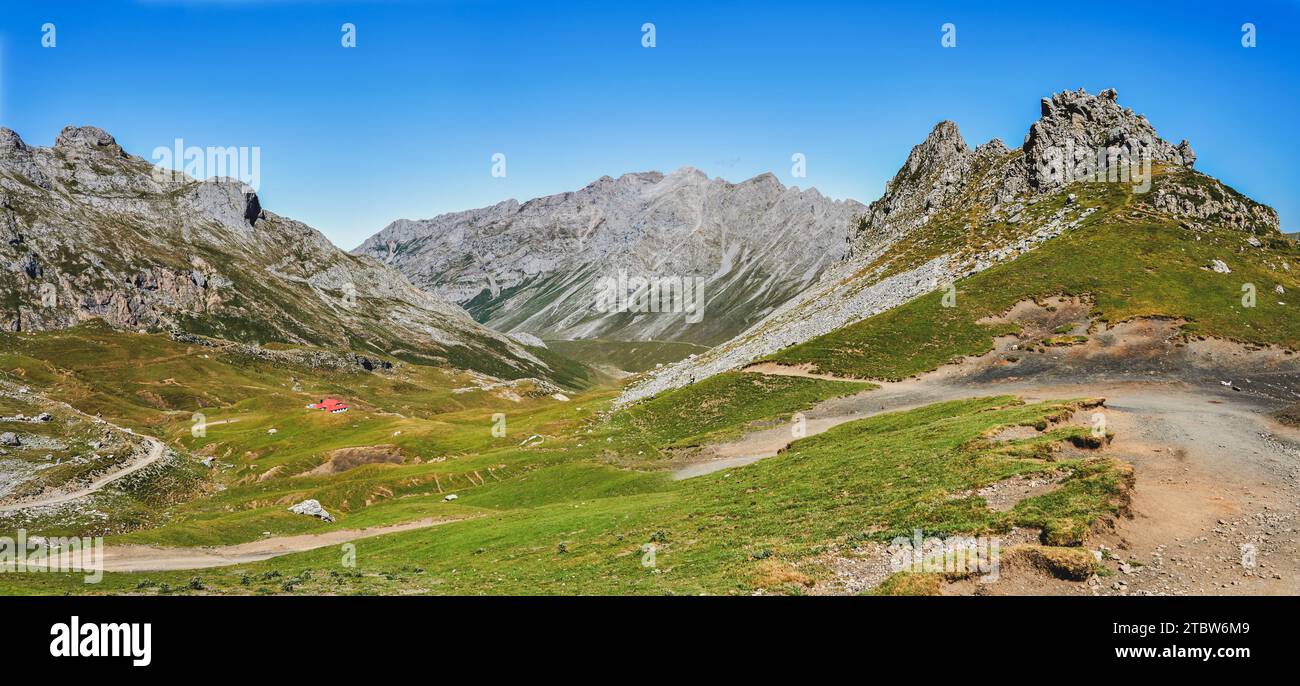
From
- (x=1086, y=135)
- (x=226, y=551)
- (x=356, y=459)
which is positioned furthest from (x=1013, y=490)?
(x=1086, y=135)

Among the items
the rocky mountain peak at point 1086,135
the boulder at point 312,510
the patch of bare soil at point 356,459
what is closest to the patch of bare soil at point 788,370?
the patch of bare soil at point 356,459

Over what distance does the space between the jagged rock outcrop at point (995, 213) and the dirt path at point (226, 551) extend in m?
55.8

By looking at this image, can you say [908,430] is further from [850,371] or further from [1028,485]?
[850,371]

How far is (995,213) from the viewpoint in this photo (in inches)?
5379

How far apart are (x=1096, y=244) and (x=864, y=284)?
3939cm

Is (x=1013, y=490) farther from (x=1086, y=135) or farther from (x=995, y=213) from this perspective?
(x=1086, y=135)

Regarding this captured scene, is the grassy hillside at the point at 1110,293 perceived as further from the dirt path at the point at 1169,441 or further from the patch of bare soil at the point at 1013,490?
the patch of bare soil at the point at 1013,490

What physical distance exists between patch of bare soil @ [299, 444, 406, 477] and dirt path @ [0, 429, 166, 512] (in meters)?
18.7

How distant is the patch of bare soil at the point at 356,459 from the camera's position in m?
91.8

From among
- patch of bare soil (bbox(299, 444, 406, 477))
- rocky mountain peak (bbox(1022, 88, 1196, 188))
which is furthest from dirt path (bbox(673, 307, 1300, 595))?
rocky mountain peak (bbox(1022, 88, 1196, 188))

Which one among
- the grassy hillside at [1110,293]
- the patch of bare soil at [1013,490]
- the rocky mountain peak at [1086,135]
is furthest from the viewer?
the rocky mountain peak at [1086,135]
